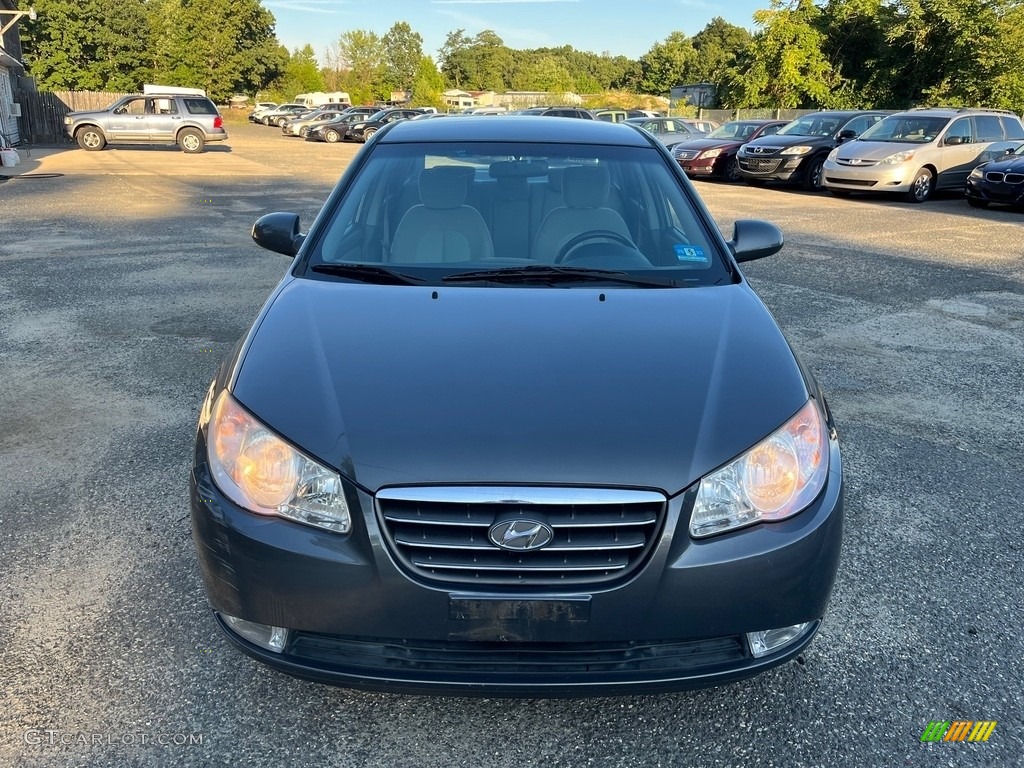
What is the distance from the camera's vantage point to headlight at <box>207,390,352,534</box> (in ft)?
6.55

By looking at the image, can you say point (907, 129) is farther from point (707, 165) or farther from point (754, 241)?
point (754, 241)

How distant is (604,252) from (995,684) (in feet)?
6.36

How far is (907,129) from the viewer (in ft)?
51.6

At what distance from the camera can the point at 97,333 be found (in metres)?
5.92

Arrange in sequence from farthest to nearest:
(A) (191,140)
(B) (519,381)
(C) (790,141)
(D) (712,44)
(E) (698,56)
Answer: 1. (D) (712,44)
2. (E) (698,56)
3. (A) (191,140)
4. (C) (790,141)
5. (B) (519,381)

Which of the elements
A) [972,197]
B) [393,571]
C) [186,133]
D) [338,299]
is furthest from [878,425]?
[186,133]

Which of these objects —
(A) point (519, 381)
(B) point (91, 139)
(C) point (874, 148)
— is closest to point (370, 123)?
(B) point (91, 139)

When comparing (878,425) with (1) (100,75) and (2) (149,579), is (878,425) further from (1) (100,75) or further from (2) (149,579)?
(1) (100,75)

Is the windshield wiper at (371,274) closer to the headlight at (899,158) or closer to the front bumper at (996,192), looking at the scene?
the front bumper at (996,192)

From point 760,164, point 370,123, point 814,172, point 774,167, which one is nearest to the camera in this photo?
point 814,172

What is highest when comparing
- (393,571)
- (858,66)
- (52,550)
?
(858,66)

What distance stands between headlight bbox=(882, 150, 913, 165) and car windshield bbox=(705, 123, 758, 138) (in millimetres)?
6142

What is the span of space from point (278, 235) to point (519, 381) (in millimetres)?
1781

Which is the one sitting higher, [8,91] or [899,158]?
[8,91]
